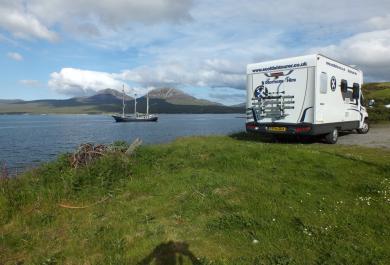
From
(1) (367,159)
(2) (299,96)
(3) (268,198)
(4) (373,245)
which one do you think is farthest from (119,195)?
(2) (299,96)

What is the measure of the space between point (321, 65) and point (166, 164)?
338 inches

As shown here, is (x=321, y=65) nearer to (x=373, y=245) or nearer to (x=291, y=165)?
(x=291, y=165)

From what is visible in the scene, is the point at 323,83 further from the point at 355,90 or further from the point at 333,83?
the point at 355,90

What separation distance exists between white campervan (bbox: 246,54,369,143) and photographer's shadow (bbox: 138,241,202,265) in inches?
449

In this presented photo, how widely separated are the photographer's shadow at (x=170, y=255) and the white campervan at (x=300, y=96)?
11.4 m

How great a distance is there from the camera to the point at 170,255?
6180 mm

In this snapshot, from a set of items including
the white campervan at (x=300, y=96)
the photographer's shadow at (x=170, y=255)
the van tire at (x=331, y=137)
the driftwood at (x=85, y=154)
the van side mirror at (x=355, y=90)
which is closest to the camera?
the photographer's shadow at (x=170, y=255)

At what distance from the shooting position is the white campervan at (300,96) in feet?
53.7

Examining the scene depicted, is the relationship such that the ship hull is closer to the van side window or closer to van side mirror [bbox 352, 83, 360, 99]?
van side mirror [bbox 352, 83, 360, 99]

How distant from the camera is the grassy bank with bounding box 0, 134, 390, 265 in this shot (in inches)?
246

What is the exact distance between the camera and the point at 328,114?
56.7 ft

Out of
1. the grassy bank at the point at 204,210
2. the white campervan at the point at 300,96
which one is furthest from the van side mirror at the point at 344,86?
the grassy bank at the point at 204,210

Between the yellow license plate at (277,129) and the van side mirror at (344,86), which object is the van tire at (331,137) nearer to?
the van side mirror at (344,86)

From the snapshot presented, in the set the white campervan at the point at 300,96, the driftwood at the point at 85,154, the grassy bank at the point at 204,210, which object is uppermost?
the white campervan at the point at 300,96
